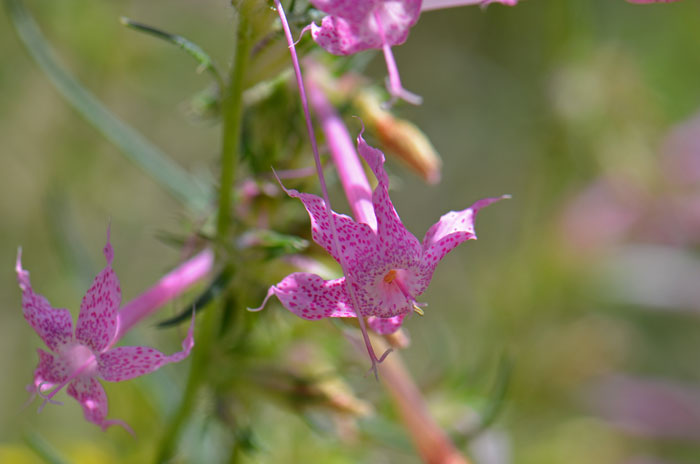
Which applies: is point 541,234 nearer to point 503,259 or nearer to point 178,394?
point 503,259

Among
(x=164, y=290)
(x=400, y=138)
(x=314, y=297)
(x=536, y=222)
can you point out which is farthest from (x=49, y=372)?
(x=536, y=222)

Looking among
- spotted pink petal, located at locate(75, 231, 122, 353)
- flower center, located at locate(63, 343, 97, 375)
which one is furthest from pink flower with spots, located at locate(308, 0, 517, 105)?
flower center, located at locate(63, 343, 97, 375)

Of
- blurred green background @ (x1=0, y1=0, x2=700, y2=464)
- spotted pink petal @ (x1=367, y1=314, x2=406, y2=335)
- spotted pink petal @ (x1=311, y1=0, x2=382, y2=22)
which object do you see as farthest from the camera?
blurred green background @ (x1=0, y1=0, x2=700, y2=464)

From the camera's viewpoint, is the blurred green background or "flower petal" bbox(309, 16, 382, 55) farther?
the blurred green background

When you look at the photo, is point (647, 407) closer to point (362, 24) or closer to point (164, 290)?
point (164, 290)

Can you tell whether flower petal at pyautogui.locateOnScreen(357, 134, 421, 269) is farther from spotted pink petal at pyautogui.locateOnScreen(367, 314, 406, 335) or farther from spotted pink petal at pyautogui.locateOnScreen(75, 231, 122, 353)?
spotted pink petal at pyautogui.locateOnScreen(75, 231, 122, 353)

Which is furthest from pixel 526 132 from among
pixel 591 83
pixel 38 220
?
pixel 38 220
